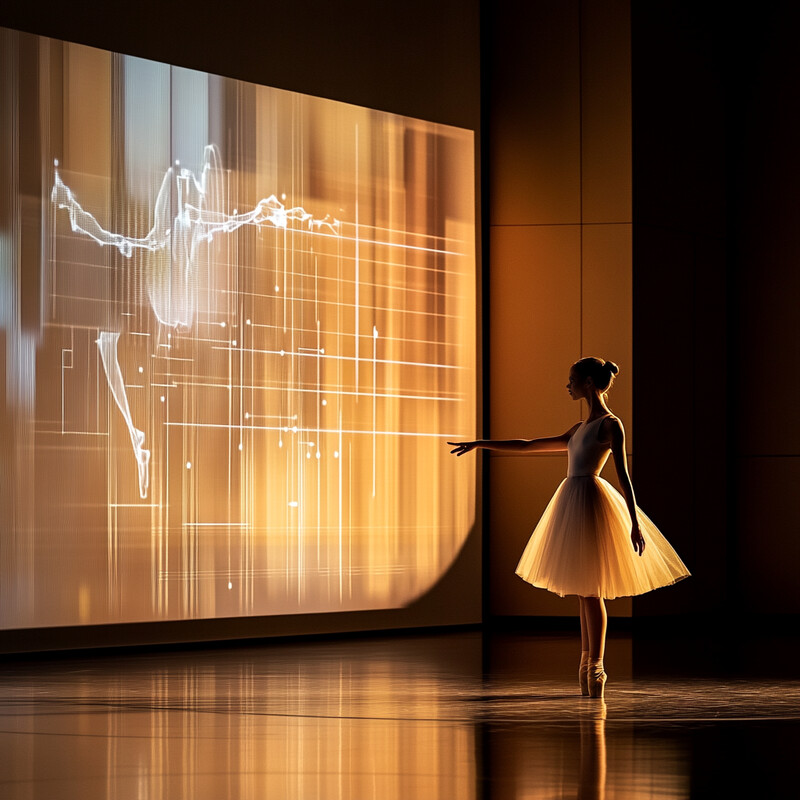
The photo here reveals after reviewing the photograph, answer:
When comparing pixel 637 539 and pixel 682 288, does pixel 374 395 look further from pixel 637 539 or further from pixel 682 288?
pixel 637 539

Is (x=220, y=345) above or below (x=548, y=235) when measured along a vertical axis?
below

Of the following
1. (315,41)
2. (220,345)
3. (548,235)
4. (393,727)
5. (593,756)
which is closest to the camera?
(593,756)

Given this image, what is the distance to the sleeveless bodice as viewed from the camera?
4.91 m

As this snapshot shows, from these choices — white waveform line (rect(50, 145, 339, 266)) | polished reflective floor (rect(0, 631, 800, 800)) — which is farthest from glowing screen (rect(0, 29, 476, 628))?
polished reflective floor (rect(0, 631, 800, 800))

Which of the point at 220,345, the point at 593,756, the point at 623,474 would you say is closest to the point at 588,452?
the point at 623,474

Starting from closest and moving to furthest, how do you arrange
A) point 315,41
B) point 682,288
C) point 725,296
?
point 315,41 → point 682,288 → point 725,296

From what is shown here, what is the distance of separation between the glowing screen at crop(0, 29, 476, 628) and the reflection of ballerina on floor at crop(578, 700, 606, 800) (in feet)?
9.44

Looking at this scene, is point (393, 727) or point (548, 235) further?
point (548, 235)

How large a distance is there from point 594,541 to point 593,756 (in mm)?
1304

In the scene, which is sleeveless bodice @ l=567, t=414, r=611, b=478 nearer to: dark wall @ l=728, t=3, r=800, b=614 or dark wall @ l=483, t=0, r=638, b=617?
dark wall @ l=483, t=0, r=638, b=617

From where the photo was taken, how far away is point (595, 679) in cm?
478

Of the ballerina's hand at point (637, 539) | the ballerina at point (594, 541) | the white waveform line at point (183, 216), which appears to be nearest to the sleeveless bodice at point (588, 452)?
the ballerina at point (594, 541)

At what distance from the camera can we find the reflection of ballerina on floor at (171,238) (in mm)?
6539

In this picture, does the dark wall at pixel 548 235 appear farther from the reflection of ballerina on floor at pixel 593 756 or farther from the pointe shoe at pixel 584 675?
the reflection of ballerina on floor at pixel 593 756
